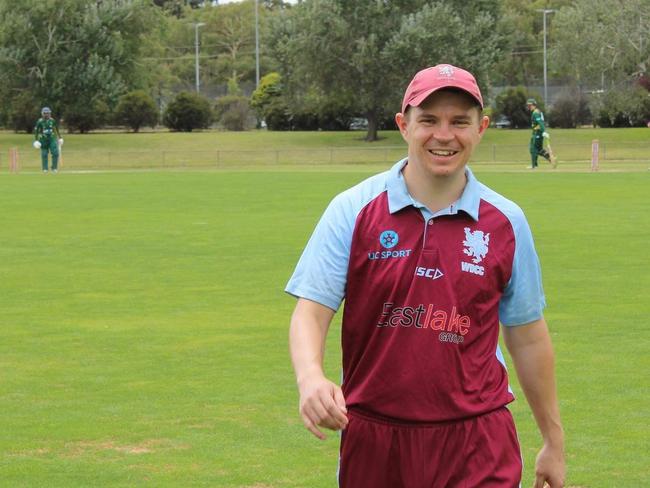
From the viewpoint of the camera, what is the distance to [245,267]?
1752 centimetres

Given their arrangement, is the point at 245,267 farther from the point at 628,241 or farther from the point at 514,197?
the point at 514,197

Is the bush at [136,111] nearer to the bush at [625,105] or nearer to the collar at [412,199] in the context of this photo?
the bush at [625,105]

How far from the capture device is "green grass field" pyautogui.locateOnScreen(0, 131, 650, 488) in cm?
800

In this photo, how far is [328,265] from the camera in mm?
4230

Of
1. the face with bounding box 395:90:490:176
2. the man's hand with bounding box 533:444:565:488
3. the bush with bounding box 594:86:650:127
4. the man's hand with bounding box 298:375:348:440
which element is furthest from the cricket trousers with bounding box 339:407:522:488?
the bush with bounding box 594:86:650:127

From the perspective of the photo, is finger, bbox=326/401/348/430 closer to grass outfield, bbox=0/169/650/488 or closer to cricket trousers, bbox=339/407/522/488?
cricket trousers, bbox=339/407/522/488

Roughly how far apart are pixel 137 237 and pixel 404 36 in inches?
1969

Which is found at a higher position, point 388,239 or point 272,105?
point 272,105

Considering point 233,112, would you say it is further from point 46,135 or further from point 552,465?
point 552,465

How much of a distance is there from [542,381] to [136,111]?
78733 millimetres

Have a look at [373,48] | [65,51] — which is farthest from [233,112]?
[373,48]

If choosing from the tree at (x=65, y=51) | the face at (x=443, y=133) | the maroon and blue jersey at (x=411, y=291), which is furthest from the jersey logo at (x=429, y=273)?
the tree at (x=65, y=51)

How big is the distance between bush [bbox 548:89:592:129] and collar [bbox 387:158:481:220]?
76.8m

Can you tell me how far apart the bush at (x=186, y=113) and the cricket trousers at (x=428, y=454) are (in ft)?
254
